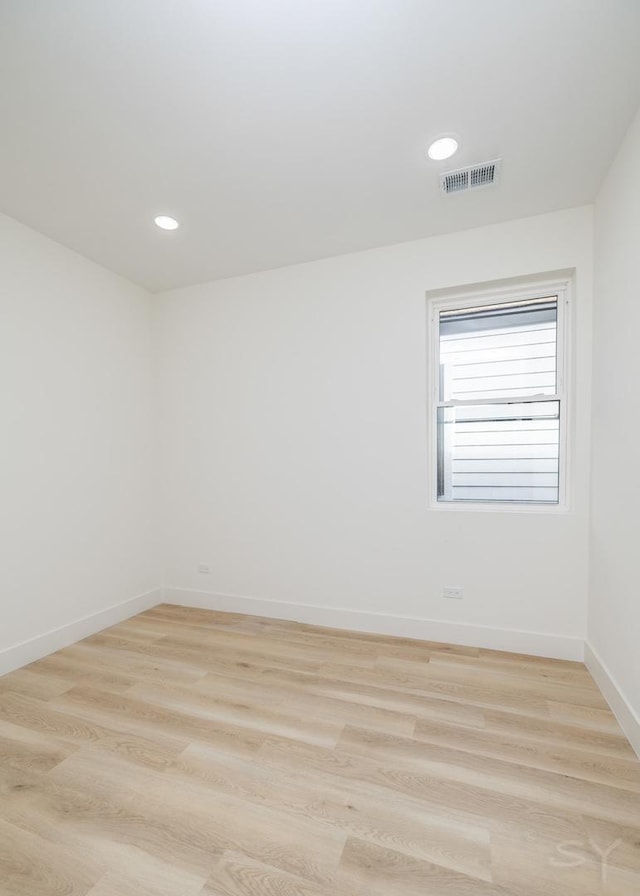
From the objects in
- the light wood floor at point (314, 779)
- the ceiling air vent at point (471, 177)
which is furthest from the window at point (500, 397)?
the light wood floor at point (314, 779)

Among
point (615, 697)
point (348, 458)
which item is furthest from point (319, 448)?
point (615, 697)

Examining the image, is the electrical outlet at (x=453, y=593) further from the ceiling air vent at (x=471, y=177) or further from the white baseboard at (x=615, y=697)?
the ceiling air vent at (x=471, y=177)

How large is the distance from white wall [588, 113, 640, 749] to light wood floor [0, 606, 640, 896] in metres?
0.39

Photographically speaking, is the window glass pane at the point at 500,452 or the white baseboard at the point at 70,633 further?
the window glass pane at the point at 500,452

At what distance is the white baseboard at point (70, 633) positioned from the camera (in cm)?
245

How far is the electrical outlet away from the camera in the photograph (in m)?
2.73

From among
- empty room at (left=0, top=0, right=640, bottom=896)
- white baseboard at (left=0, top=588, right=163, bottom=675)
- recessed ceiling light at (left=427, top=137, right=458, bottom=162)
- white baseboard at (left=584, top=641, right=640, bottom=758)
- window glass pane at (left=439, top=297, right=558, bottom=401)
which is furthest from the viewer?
window glass pane at (left=439, top=297, right=558, bottom=401)

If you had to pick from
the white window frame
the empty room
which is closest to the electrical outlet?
the empty room

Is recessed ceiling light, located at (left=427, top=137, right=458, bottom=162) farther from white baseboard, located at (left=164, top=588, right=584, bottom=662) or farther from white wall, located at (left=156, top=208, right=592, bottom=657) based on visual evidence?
white baseboard, located at (left=164, top=588, right=584, bottom=662)

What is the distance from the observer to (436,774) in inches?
62.7

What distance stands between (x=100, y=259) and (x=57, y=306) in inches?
22.2

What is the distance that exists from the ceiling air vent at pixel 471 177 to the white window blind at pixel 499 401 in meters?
0.82

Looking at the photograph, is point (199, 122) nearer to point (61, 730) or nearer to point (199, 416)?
point (199, 416)

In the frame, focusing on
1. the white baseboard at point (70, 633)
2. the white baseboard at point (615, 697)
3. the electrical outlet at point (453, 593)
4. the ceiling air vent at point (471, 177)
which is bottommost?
the white baseboard at point (70, 633)
